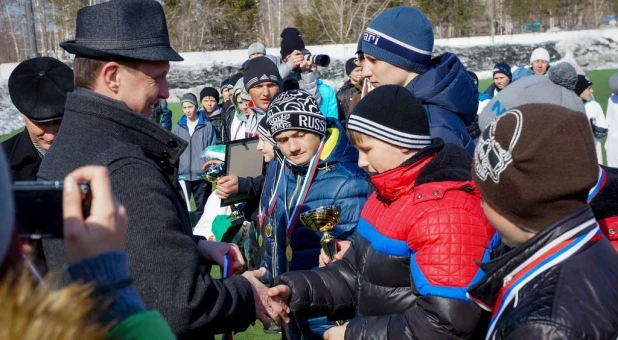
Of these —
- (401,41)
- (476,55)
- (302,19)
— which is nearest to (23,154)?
(401,41)

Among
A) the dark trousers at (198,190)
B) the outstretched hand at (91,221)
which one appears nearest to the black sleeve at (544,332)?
the outstretched hand at (91,221)

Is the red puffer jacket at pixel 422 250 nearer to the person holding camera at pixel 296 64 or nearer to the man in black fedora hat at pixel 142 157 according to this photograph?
the man in black fedora hat at pixel 142 157

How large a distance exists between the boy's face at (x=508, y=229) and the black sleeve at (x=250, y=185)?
3.90 m

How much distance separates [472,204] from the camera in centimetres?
279

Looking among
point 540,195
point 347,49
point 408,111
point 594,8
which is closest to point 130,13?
point 408,111

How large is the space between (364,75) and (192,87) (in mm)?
35668

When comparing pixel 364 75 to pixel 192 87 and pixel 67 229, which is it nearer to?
pixel 67 229

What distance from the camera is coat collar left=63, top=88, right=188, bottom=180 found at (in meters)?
2.60

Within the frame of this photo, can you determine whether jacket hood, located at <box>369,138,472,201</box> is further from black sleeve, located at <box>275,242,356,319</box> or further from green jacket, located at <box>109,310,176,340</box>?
green jacket, located at <box>109,310,176,340</box>

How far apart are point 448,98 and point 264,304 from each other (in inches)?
59.3

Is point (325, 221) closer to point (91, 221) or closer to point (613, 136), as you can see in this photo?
point (91, 221)

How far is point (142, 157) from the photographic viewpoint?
253 centimetres

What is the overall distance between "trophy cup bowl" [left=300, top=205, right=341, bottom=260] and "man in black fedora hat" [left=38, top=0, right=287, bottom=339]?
3.08 ft

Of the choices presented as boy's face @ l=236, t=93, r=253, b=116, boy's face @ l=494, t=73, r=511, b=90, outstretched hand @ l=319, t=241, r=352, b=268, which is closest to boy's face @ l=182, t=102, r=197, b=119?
boy's face @ l=236, t=93, r=253, b=116
